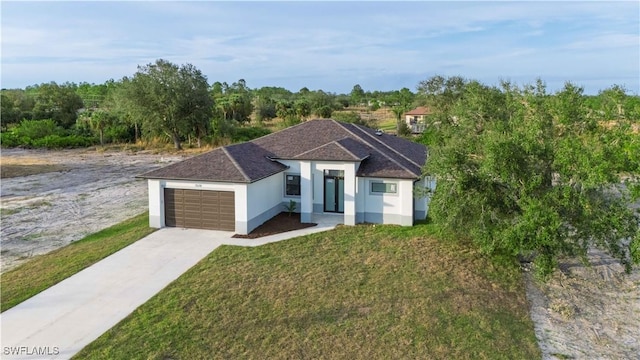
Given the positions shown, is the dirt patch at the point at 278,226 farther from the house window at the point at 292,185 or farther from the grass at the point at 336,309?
the grass at the point at 336,309

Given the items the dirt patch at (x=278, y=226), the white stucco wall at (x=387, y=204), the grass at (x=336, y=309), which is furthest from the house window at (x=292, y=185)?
the grass at (x=336, y=309)

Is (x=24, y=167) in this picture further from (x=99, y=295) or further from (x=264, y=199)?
(x=99, y=295)

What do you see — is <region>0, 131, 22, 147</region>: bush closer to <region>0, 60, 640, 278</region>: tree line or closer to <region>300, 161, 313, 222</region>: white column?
<region>300, 161, 313, 222</region>: white column

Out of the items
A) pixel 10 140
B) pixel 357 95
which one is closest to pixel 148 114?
pixel 10 140

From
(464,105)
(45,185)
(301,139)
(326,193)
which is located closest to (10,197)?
(45,185)

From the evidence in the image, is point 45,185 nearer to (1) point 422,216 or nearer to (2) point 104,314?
(2) point 104,314
